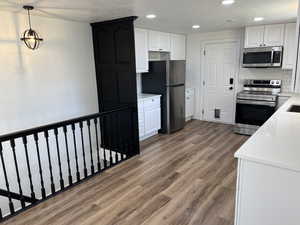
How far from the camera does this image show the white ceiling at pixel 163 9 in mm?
2779

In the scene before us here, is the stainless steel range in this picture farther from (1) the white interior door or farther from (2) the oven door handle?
(1) the white interior door

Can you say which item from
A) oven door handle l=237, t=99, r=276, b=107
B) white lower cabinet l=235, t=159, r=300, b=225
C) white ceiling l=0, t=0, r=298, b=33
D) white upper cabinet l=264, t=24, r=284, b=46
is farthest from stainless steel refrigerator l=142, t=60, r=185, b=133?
white lower cabinet l=235, t=159, r=300, b=225

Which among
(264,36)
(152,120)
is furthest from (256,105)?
(152,120)

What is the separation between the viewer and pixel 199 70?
611 cm

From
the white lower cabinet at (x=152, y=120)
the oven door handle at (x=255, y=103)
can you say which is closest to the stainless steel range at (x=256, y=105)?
the oven door handle at (x=255, y=103)

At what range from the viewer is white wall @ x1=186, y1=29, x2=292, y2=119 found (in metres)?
4.93

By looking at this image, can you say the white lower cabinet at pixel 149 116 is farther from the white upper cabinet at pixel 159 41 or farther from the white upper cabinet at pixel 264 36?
the white upper cabinet at pixel 264 36

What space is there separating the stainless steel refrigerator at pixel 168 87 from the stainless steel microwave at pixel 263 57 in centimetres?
141

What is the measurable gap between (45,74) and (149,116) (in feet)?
7.11

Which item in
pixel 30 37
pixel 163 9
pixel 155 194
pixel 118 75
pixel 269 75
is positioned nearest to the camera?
pixel 155 194

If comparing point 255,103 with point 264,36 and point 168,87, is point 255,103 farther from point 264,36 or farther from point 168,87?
point 168,87

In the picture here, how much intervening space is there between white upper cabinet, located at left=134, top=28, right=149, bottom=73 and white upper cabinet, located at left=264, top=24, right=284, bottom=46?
8.32 feet

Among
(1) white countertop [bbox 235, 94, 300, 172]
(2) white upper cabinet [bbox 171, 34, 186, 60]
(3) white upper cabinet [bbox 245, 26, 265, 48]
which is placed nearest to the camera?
(1) white countertop [bbox 235, 94, 300, 172]

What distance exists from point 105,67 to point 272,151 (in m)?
3.35
